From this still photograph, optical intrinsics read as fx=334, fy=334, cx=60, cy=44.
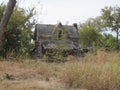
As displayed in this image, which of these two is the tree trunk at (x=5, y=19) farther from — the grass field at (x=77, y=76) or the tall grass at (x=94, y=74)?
the tall grass at (x=94, y=74)

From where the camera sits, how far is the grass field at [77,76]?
8656 millimetres

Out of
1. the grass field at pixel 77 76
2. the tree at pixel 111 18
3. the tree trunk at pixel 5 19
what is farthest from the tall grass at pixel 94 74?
the tree at pixel 111 18

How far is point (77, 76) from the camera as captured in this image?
943cm

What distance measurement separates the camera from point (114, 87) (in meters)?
8.58

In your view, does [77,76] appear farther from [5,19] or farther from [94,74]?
[5,19]

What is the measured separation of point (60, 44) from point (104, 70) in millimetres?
3093

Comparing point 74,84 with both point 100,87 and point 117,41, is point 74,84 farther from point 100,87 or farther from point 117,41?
point 117,41

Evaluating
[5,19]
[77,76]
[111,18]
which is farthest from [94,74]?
[111,18]

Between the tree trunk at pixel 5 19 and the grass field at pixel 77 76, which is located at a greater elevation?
the tree trunk at pixel 5 19

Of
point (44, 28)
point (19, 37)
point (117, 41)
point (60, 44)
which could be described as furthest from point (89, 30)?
point (60, 44)

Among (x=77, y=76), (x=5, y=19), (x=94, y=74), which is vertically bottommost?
(x=77, y=76)

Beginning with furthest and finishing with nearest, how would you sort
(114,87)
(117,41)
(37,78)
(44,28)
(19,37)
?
1. (117,41)
2. (44,28)
3. (19,37)
4. (37,78)
5. (114,87)

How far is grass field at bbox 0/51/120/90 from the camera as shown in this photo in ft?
28.4

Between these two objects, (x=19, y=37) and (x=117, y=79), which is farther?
(x=19, y=37)
